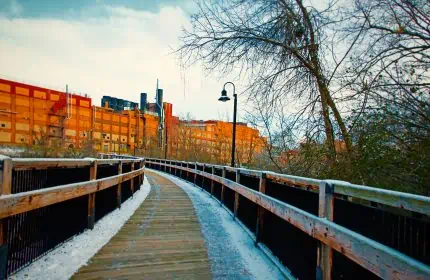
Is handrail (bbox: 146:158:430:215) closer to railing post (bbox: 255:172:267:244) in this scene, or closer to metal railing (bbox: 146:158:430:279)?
metal railing (bbox: 146:158:430:279)

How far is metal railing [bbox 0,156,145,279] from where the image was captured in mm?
2887

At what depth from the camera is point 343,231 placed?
2293 millimetres

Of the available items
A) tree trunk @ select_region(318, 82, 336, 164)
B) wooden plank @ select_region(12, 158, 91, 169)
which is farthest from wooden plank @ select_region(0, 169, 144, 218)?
tree trunk @ select_region(318, 82, 336, 164)

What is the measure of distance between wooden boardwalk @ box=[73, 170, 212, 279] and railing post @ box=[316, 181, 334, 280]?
4.62 ft

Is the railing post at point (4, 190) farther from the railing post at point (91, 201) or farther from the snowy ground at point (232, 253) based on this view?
the railing post at point (91, 201)

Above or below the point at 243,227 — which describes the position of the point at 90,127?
above

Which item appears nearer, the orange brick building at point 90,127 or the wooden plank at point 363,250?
the wooden plank at point 363,250

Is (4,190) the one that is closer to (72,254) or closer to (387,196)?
(72,254)

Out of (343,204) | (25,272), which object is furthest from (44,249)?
(343,204)

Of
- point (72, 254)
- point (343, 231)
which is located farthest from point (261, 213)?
point (72, 254)

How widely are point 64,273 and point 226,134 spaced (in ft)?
148

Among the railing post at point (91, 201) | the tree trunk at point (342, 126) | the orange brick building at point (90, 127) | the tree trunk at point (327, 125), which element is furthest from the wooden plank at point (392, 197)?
the orange brick building at point (90, 127)

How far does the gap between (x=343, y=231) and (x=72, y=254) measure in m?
3.35

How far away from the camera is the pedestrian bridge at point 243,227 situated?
6.40 ft
